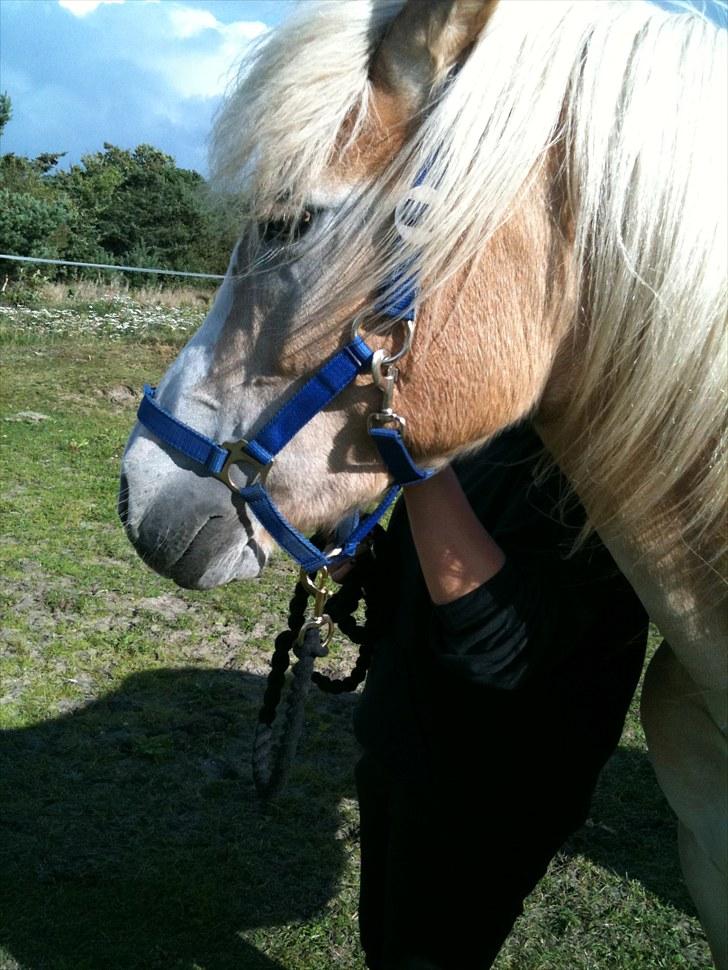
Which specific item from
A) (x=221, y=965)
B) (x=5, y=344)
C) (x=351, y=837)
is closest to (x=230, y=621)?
(x=351, y=837)

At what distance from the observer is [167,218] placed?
16.5 meters

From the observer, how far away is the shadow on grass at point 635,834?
334 centimetres

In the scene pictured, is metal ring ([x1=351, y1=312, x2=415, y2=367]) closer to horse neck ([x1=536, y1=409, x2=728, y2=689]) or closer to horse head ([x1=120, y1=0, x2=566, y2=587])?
horse head ([x1=120, y1=0, x2=566, y2=587])

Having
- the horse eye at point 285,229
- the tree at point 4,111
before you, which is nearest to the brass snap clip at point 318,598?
the horse eye at point 285,229

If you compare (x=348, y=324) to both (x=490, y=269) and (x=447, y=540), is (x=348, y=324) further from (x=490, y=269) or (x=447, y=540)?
(x=447, y=540)

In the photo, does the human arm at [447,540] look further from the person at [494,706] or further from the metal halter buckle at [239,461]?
the metal halter buckle at [239,461]

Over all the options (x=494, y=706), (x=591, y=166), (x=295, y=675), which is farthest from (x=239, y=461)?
(x=494, y=706)

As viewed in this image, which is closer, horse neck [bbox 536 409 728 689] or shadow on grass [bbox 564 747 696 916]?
horse neck [bbox 536 409 728 689]

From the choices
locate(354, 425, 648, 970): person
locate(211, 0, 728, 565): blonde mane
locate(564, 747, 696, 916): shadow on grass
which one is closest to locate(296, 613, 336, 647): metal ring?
locate(354, 425, 648, 970): person

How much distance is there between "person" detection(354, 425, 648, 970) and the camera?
1754 millimetres

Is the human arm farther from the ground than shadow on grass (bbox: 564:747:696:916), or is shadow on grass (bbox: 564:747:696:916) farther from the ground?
the human arm

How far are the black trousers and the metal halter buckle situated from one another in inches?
32.2

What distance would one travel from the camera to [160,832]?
11.2 feet

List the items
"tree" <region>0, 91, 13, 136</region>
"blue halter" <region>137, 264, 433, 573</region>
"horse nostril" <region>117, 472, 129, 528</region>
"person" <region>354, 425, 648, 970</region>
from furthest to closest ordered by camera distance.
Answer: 1. "tree" <region>0, 91, 13, 136</region>
2. "person" <region>354, 425, 648, 970</region>
3. "horse nostril" <region>117, 472, 129, 528</region>
4. "blue halter" <region>137, 264, 433, 573</region>
